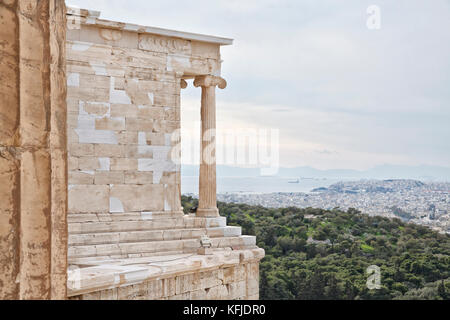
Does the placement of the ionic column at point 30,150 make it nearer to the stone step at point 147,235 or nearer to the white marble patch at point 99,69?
the stone step at point 147,235

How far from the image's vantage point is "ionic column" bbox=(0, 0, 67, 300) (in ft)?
11.9

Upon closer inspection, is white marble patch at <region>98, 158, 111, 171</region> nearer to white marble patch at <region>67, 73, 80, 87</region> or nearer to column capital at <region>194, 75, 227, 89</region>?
white marble patch at <region>67, 73, 80, 87</region>

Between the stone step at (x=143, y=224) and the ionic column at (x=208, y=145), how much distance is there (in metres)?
0.45

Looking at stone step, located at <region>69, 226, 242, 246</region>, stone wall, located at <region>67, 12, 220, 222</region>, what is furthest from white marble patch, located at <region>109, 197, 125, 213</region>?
stone step, located at <region>69, 226, 242, 246</region>

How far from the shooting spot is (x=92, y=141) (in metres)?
12.6

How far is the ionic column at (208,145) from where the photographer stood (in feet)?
46.3

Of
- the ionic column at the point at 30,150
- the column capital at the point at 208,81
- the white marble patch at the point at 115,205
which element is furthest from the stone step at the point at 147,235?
the ionic column at the point at 30,150

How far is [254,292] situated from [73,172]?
454 cm

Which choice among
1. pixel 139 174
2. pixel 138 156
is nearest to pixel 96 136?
pixel 138 156

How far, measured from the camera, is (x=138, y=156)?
13109 mm

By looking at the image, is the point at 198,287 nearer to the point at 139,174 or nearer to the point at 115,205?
the point at 115,205
